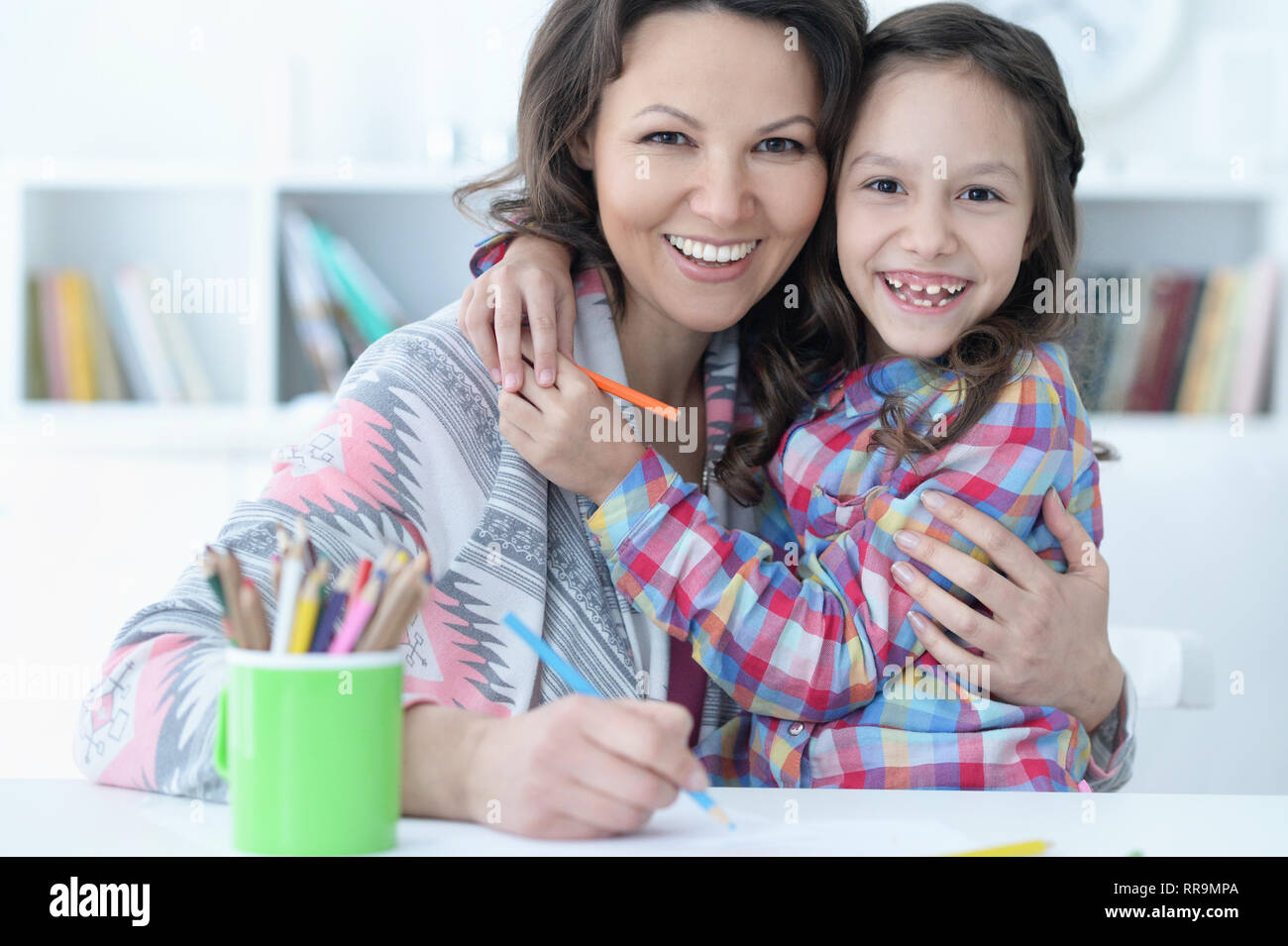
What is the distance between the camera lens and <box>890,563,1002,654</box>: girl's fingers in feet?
3.73

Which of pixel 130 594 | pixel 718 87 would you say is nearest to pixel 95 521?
pixel 130 594

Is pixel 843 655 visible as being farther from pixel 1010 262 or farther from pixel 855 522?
pixel 1010 262

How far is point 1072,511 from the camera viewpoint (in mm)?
1319

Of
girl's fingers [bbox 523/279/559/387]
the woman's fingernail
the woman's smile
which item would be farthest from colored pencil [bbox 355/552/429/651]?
the woman's smile

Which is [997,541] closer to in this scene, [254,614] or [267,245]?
[254,614]

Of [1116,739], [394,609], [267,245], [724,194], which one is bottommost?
[1116,739]

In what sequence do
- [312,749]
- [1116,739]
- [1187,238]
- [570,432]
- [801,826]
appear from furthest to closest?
[1187,238]
[1116,739]
[570,432]
[801,826]
[312,749]

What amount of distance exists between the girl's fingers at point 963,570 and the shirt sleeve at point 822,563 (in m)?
0.02

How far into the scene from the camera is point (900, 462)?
4.02 ft

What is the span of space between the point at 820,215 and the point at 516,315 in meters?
0.43

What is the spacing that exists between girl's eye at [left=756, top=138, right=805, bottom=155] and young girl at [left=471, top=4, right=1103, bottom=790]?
6 centimetres

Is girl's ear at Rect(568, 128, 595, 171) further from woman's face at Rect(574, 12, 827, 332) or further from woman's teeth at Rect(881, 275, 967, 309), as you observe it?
woman's teeth at Rect(881, 275, 967, 309)

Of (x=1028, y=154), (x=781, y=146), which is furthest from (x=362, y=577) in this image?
(x=1028, y=154)

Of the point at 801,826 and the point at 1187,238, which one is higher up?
the point at 1187,238
